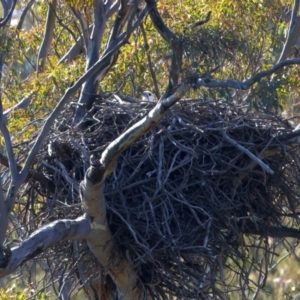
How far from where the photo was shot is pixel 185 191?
17.4 feet

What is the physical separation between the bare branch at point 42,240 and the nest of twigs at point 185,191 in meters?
0.55

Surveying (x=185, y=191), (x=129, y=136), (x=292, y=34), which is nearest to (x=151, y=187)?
(x=185, y=191)

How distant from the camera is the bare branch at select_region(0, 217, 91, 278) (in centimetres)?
393

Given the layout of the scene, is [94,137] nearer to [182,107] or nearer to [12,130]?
[182,107]

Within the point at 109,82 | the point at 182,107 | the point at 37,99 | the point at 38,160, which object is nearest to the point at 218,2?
the point at 109,82

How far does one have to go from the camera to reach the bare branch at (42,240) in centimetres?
393

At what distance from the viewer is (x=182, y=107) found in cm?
600

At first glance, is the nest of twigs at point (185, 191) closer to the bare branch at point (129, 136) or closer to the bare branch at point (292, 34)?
the bare branch at point (129, 136)

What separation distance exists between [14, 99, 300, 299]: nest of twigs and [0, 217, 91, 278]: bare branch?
0.55 metres

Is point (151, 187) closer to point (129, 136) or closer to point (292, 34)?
point (129, 136)

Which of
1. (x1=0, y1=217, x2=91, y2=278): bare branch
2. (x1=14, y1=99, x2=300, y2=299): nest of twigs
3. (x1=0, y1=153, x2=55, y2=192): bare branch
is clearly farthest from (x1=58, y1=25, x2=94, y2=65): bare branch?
(x1=0, y1=217, x2=91, y2=278): bare branch

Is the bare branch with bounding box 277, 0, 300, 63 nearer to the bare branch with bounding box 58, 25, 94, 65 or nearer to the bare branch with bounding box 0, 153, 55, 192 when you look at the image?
the bare branch with bounding box 58, 25, 94, 65

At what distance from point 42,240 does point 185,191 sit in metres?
1.45

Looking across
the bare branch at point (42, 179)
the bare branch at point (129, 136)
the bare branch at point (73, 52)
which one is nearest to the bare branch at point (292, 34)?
the bare branch at point (73, 52)
